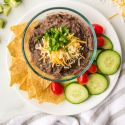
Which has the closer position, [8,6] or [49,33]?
[49,33]

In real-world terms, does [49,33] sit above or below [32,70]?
above

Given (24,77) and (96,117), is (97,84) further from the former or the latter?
(24,77)

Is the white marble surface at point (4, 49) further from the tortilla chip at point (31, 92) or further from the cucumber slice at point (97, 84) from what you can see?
the cucumber slice at point (97, 84)

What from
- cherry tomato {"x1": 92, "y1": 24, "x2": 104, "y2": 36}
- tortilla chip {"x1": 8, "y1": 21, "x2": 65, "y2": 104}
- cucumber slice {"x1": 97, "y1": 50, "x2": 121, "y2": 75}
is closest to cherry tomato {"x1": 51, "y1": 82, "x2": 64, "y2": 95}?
tortilla chip {"x1": 8, "y1": 21, "x2": 65, "y2": 104}

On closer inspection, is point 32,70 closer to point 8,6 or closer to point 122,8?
point 8,6

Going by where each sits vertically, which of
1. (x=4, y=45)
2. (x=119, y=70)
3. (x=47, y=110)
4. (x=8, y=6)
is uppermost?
(x=8, y=6)

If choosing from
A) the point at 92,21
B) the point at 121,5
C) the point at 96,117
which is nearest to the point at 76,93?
the point at 96,117

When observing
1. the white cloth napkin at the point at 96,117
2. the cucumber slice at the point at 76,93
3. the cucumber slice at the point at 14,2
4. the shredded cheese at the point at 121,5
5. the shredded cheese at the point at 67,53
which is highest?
the cucumber slice at the point at 14,2

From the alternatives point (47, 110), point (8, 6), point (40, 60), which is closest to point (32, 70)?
point (40, 60)

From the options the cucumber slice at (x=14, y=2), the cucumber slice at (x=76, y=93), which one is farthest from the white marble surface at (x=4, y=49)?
the cucumber slice at (x=76, y=93)
